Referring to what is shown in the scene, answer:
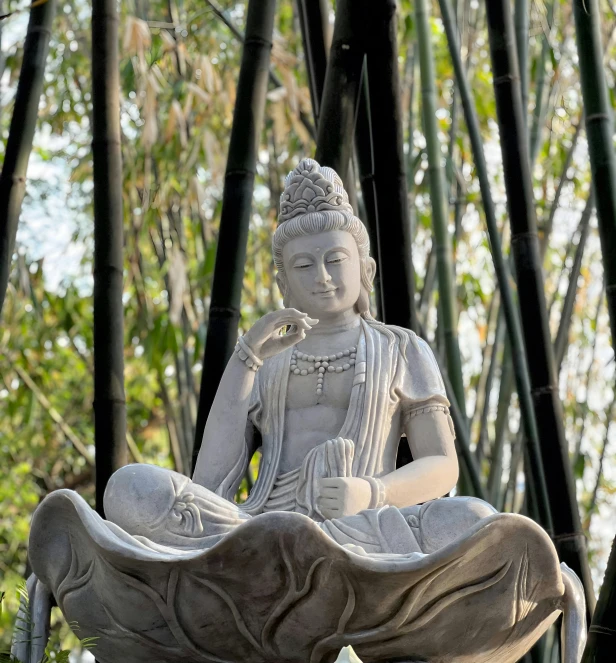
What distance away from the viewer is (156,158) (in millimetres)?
7246

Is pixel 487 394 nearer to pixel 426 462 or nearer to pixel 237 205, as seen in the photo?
pixel 237 205

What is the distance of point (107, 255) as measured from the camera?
4.43 m

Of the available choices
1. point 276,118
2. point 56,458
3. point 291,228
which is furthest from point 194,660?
point 56,458

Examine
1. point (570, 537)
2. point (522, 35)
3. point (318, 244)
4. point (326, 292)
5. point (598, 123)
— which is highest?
point (522, 35)

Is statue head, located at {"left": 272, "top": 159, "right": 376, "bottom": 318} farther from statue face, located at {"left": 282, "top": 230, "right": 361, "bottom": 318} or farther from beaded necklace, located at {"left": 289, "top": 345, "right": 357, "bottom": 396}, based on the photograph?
beaded necklace, located at {"left": 289, "top": 345, "right": 357, "bottom": 396}

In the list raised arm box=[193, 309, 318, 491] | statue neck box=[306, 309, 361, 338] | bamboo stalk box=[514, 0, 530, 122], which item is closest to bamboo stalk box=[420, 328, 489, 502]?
statue neck box=[306, 309, 361, 338]

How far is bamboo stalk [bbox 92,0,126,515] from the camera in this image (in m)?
4.24

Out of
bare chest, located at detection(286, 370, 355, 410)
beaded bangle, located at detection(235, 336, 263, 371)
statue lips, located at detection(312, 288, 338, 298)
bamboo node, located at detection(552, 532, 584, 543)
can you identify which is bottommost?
bamboo node, located at detection(552, 532, 584, 543)

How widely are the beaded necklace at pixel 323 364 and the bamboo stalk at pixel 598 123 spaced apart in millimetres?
819

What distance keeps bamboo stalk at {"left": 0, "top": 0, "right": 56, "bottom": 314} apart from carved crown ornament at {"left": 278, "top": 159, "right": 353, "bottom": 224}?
102cm

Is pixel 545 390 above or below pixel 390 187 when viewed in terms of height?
below

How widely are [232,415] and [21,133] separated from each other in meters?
1.43

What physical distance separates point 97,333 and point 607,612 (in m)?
2.05

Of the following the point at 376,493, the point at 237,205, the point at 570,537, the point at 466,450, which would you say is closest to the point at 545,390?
the point at 570,537
